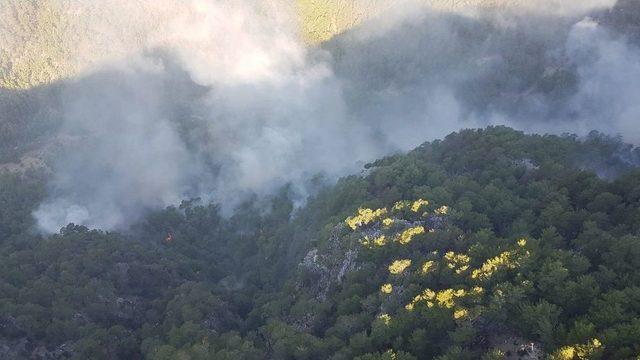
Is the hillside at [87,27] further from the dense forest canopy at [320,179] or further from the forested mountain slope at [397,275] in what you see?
the forested mountain slope at [397,275]

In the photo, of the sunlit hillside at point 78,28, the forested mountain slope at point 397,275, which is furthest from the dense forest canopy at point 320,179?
the sunlit hillside at point 78,28

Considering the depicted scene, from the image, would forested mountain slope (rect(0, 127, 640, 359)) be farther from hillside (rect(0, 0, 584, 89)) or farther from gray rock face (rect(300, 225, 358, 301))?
hillside (rect(0, 0, 584, 89))

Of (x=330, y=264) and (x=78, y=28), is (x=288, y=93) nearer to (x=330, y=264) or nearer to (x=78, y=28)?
(x=78, y=28)

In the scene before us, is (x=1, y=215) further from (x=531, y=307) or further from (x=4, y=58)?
(x=531, y=307)

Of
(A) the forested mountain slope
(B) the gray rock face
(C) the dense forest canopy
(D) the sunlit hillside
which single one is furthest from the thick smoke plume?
(B) the gray rock face

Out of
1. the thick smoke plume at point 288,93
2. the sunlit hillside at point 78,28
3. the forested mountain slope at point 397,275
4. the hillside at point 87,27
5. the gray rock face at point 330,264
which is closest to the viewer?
the forested mountain slope at point 397,275

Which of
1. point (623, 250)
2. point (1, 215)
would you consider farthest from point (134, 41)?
point (623, 250)
